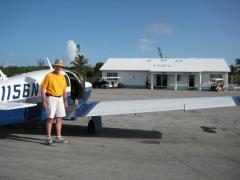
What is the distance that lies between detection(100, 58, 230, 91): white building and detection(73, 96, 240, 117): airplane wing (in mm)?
36987

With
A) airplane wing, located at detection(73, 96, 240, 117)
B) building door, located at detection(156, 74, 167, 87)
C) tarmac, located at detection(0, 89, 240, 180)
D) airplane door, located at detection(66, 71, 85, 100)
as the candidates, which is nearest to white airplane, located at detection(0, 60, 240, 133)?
airplane wing, located at detection(73, 96, 240, 117)

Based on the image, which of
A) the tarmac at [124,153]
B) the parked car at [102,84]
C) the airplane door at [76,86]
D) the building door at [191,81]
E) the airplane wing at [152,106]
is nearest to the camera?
the tarmac at [124,153]

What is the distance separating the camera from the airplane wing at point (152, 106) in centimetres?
819

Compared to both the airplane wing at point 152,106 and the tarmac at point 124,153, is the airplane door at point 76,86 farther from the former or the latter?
the airplane wing at point 152,106

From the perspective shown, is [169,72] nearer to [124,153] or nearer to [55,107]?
[55,107]

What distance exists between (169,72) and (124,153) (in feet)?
134

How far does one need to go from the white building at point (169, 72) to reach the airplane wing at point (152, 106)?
3699cm

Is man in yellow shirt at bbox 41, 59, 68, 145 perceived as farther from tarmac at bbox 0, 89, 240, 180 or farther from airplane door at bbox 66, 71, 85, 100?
airplane door at bbox 66, 71, 85, 100

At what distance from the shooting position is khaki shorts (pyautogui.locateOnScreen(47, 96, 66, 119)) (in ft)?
23.6

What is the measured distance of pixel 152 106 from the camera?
826cm

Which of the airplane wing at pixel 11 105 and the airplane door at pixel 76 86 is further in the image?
the airplane door at pixel 76 86

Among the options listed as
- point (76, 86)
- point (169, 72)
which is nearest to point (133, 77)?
point (169, 72)

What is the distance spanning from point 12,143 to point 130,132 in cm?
339

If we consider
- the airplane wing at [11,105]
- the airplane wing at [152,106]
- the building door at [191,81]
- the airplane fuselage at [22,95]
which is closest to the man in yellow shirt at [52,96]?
the airplane fuselage at [22,95]
